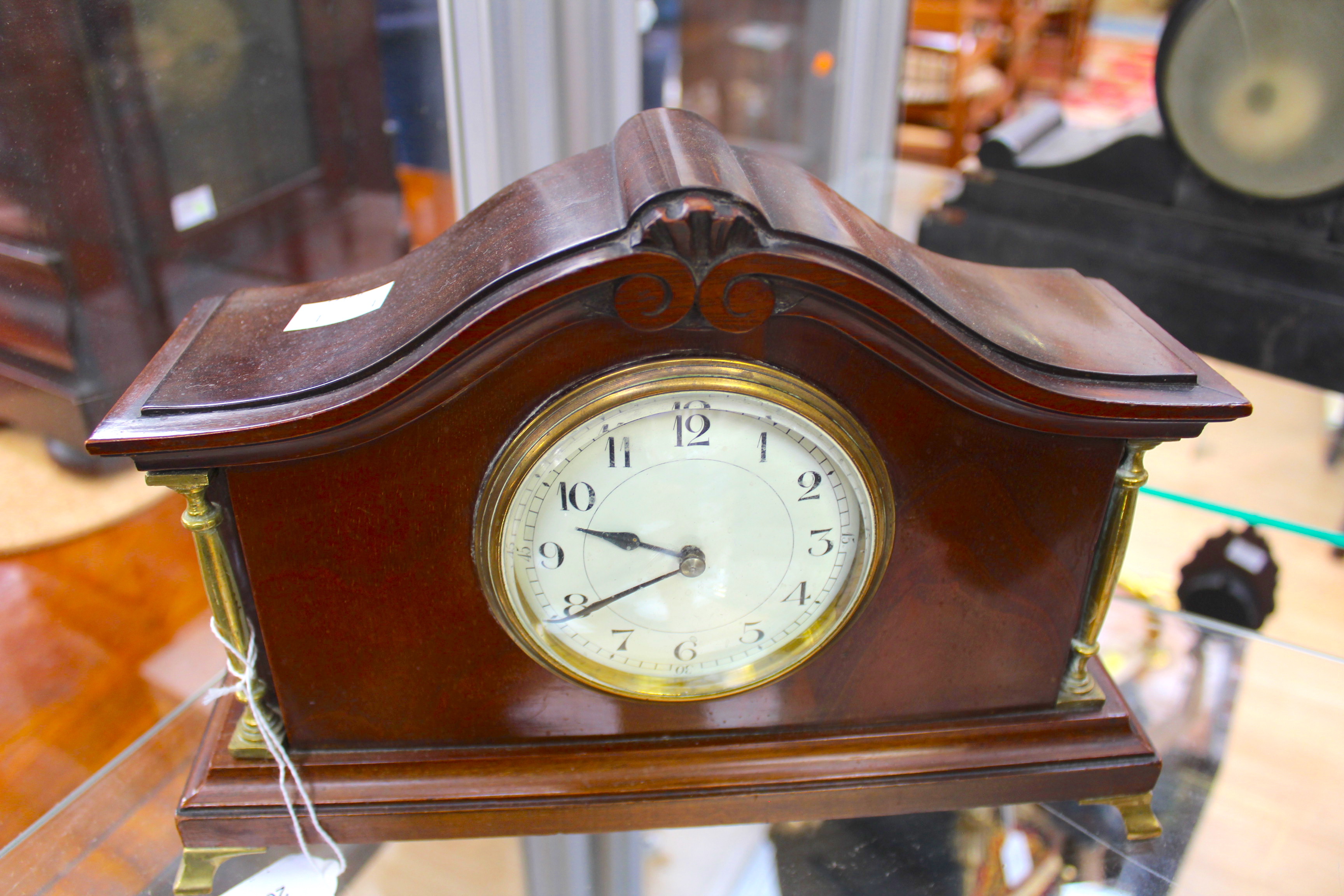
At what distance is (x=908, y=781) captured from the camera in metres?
0.90

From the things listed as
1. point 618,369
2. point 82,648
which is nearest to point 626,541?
point 618,369

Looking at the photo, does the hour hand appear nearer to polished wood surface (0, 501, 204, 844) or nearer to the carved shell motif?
the carved shell motif

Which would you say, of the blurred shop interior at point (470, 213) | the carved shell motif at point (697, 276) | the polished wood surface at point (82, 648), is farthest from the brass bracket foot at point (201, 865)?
the carved shell motif at point (697, 276)

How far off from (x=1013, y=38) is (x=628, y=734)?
7.61 feet

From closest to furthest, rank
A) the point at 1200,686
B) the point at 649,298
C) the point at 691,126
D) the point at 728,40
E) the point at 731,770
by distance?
the point at 649,298
the point at 691,126
the point at 731,770
the point at 1200,686
the point at 728,40

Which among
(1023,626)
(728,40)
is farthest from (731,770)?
(728,40)

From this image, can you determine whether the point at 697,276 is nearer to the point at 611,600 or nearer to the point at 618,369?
the point at 618,369

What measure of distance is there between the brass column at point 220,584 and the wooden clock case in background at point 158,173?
1.42 ft

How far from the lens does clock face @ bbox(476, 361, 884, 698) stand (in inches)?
27.8

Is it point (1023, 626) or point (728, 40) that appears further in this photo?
point (728, 40)

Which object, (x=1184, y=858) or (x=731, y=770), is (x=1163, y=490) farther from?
(x=731, y=770)

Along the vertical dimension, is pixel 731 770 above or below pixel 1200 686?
above

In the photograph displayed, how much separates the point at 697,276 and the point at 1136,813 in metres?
0.71

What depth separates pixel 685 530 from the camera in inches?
30.2
